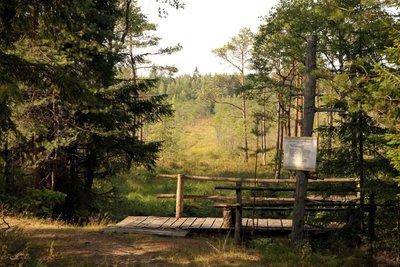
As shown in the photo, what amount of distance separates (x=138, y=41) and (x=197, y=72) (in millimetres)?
167206

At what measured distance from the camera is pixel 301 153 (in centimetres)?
884

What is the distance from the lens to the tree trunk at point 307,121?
9094mm

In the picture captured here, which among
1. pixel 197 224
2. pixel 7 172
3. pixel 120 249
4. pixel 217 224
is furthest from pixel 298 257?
pixel 7 172

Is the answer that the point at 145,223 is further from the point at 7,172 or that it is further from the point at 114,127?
the point at 7,172

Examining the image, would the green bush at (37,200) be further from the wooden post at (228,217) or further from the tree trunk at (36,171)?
the wooden post at (228,217)

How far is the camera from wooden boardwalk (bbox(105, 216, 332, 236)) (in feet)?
33.3

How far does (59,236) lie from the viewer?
29.3ft

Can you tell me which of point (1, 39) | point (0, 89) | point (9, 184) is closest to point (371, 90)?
point (0, 89)

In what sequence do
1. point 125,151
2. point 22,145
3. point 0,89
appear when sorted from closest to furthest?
point 0,89 < point 22,145 < point 125,151

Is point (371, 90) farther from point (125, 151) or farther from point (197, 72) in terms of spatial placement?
point (197, 72)

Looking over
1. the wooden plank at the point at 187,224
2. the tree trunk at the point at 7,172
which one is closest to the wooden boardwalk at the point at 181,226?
the wooden plank at the point at 187,224

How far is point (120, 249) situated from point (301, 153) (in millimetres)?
4677

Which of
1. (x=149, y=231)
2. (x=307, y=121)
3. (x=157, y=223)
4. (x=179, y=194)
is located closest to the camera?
(x=307, y=121)

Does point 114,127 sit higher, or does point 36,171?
point 114,127
